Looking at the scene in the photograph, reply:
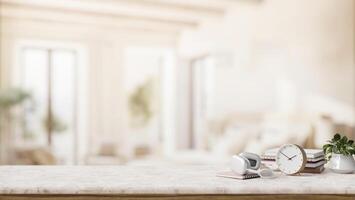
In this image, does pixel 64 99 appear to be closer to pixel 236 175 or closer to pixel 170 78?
pixel 170 78

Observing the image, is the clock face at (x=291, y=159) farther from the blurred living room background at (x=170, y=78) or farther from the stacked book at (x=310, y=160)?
the blurred living room background at (x=170, y=78)

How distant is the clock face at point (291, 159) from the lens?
1.90 metres

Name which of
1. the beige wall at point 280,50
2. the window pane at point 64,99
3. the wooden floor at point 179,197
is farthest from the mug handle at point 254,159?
the window pane at point 64,99

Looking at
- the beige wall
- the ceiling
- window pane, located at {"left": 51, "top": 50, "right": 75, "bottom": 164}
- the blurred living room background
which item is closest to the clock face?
the blurred living room background

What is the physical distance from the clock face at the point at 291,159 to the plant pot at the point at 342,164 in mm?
172

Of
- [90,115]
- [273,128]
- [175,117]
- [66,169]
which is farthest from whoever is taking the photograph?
[175,117]

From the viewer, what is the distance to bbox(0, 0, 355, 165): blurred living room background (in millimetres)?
5879

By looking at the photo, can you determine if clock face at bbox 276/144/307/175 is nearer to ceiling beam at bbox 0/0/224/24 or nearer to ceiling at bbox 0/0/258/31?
ceiling at bbox 0/0/258/31

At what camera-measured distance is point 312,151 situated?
2061 mm

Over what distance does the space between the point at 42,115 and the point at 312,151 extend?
25.7 feet

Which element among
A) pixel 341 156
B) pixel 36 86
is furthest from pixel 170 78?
pixel 341 156

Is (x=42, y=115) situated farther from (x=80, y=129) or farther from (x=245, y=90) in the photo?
(x=245, y=90)

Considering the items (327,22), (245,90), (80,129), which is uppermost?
(327,22)

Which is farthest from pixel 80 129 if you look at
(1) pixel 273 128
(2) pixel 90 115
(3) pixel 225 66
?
(1) pixel 273 128
